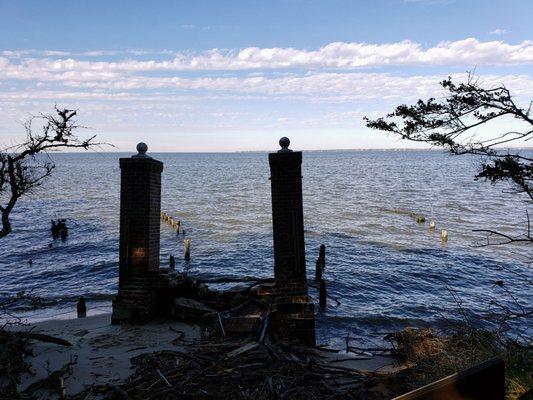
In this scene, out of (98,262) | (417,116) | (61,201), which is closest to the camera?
(417,116)

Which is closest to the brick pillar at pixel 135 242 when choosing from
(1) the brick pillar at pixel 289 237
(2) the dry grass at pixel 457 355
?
(1) the brick pillar at pixel 289 237

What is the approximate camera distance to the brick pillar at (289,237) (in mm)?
8781

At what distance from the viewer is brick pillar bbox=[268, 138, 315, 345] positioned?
878 cm

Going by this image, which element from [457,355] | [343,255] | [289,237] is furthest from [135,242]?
[343,255]

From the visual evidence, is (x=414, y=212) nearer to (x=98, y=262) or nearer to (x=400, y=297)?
(x=400, y=297)

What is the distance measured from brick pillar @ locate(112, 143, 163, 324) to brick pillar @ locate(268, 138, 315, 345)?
293 centimetres

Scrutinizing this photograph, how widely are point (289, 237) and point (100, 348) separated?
14.1 ft

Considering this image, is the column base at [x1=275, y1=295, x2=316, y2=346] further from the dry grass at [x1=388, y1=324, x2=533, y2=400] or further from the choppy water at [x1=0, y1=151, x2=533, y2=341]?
the choppy water at [x1=0, y1=151, x2=533, y2=341]

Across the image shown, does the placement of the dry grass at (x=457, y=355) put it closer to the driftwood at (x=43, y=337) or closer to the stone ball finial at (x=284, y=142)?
the stone ball finial at (x=284, y=142)

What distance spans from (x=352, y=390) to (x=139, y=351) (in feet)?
13.2

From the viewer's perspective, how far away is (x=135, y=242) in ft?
31.3

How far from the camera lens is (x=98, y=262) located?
22.3 meters

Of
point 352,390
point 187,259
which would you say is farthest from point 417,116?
point 187,259

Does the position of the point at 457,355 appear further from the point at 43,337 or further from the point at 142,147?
the point at 43,337
